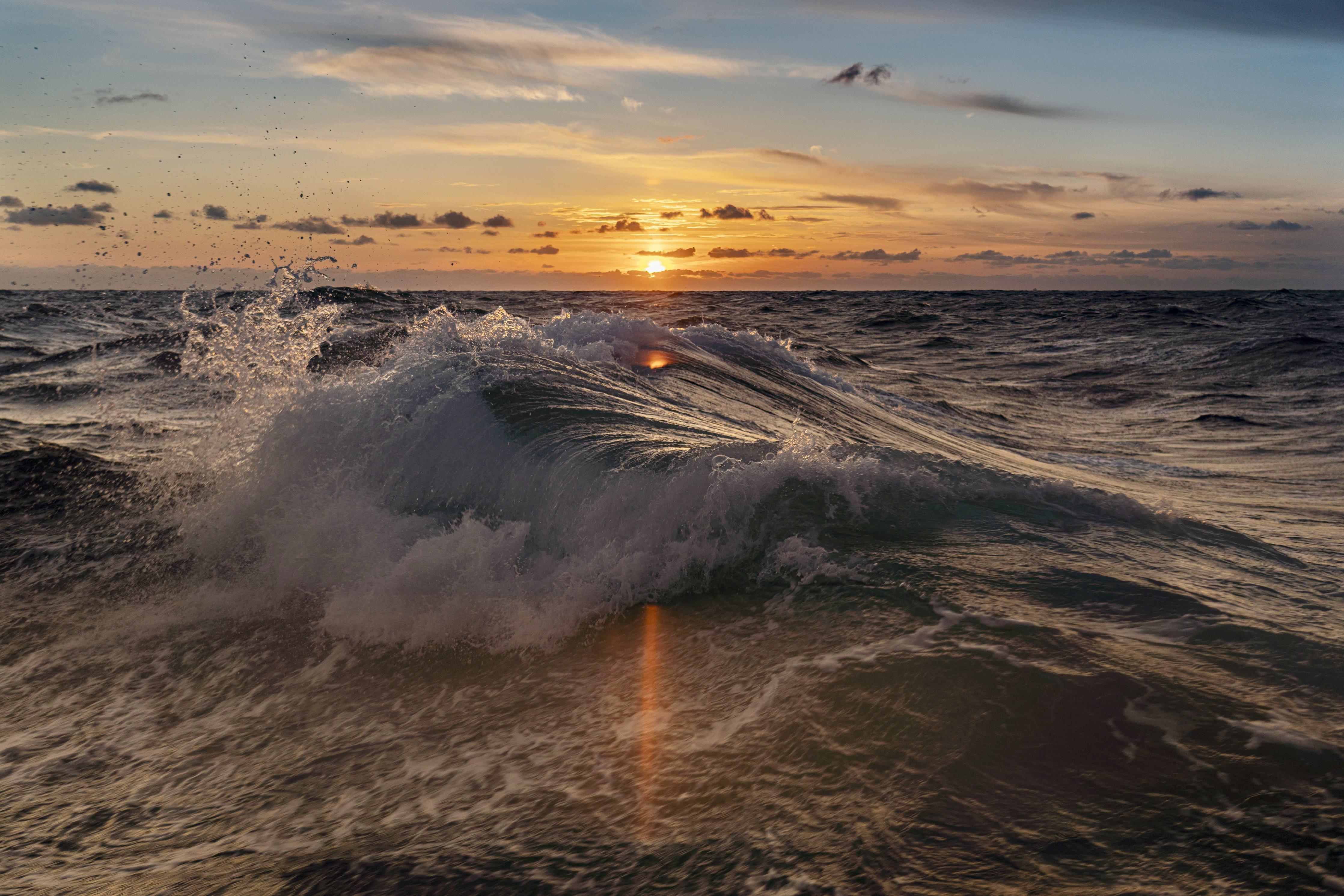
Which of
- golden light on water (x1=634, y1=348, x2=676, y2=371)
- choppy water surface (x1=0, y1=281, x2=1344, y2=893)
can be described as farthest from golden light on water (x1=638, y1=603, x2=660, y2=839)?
golden light on water (x1=634, y1=348, x2=676, y2=371)

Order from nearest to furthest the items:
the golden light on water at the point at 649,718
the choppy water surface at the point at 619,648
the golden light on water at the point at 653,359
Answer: the choppy water surface at the point at 619,648, the golden light on water at the point at 649,718, the golden light on water at the point at 653,359

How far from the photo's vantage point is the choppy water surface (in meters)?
2.82

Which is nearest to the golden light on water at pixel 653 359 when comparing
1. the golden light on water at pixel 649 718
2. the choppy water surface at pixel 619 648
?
the choppy water surface at pixel 619 648

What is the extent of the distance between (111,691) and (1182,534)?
736cm

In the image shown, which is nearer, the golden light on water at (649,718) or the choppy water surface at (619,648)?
the choppy water surface at (619,648)

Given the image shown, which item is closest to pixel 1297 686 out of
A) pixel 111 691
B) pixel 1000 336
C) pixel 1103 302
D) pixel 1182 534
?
pixel 1182 534

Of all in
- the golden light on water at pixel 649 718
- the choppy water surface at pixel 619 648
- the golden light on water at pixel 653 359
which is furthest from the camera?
the golden light on water at pixel 653 359

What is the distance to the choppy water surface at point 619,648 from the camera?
9.27ft

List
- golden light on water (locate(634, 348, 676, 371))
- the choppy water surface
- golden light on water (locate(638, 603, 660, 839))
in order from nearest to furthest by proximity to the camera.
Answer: the choppy water surface, golden light on water (locate(638, 603, 660, 839)), golden light on water (locate(634, 348, 676, 371))

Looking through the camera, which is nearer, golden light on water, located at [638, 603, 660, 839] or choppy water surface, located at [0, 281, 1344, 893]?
choppy water surface, located at [0, 281, 1344, 893]

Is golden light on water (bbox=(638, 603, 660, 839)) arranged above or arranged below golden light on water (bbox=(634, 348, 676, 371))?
below

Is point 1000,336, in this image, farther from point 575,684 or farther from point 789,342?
point 575,684

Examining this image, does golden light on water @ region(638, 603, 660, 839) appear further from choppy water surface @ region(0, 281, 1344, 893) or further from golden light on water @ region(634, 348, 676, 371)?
golden light on water @ region(634, 348, 676, 371)

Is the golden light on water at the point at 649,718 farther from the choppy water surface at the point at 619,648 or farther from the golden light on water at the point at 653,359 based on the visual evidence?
the golden light on water at the point at 653,359
